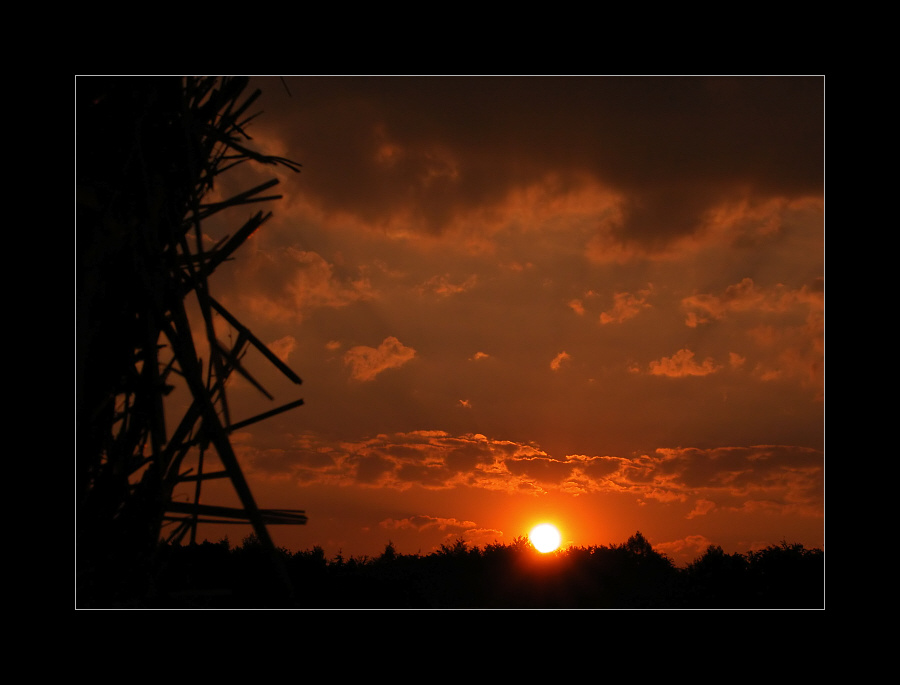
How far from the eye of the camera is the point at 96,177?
2234 millimetres

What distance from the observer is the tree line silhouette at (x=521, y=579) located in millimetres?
4109

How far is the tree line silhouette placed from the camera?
13.5ft

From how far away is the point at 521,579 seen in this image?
15.3ft
